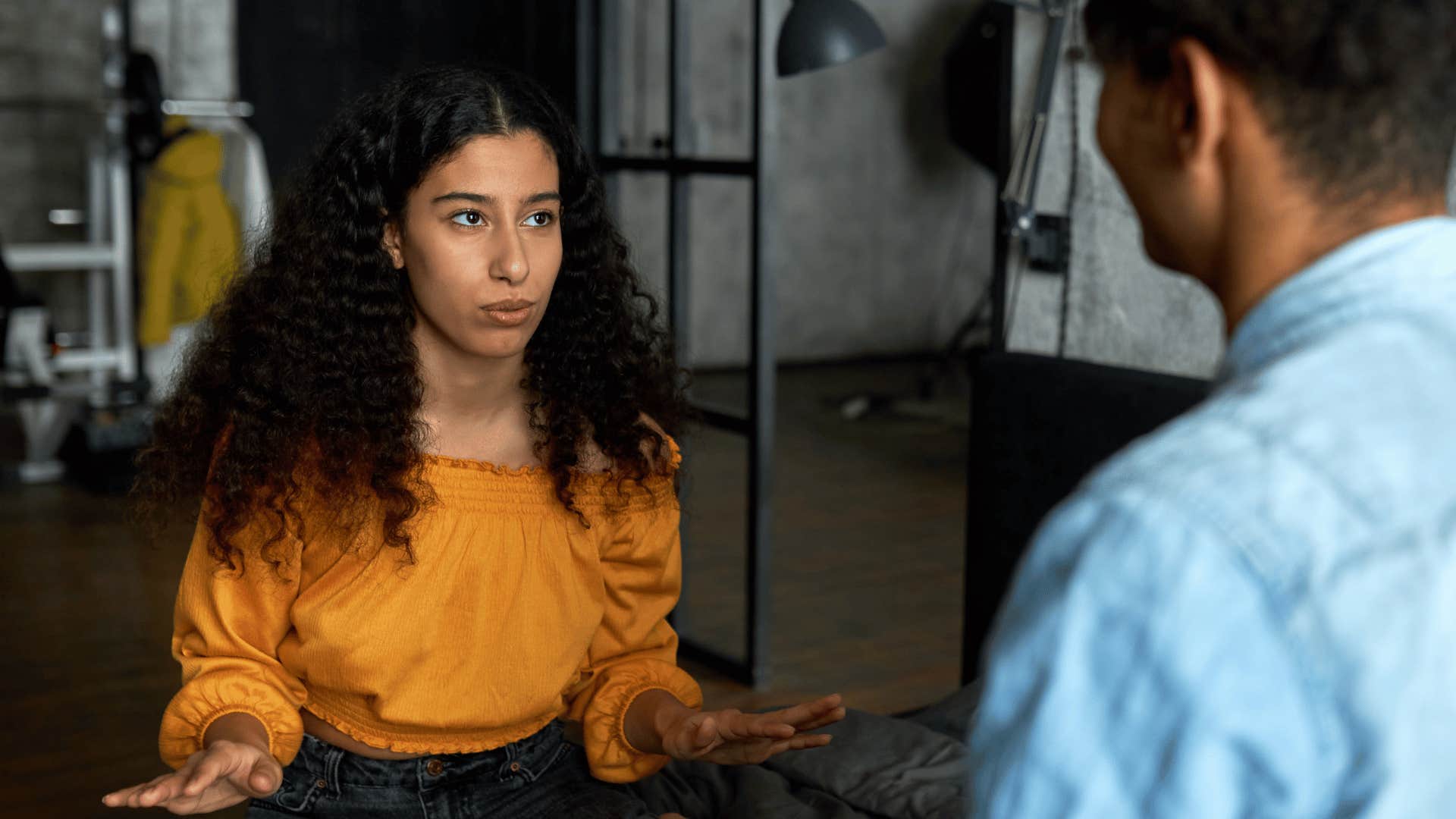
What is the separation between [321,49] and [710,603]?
11.5 ft

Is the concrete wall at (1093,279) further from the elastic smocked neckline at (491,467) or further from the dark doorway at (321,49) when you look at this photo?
the dark doorway at (321,49)

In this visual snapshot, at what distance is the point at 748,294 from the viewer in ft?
11.5

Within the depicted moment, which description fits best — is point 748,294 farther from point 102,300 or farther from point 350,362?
point 102,300

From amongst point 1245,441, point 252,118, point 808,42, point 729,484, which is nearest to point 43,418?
point 252,118

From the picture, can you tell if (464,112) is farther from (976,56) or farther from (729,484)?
(976,56)

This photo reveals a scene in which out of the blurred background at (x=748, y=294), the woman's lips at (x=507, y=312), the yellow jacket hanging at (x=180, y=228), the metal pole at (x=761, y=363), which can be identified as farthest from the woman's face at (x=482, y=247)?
the yellow jacket hanging at (x=180, y=228)

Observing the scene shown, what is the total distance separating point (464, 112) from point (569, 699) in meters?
0.69

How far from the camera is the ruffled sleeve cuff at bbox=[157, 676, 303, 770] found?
1.58m

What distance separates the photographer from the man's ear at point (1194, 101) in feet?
2.11

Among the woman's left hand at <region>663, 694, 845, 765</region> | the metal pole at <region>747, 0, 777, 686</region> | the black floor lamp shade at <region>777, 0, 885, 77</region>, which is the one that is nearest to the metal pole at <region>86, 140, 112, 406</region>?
the metal pole at <region>747, 0, 777, 686</region>

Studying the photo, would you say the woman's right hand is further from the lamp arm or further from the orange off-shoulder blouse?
the lamp arm

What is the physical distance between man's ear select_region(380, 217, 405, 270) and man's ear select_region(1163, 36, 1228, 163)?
3.82ft

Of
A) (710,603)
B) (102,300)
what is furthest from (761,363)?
(102,300)

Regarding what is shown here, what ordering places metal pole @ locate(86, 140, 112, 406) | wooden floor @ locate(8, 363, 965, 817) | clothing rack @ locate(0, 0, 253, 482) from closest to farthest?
A: 1. wooden floor @ locate(8, 363, 965, 817)
2. clothing rack @ locate(0, 0, 253, 482)
3. metal pole @ locate(86, 140, 112, 406)
